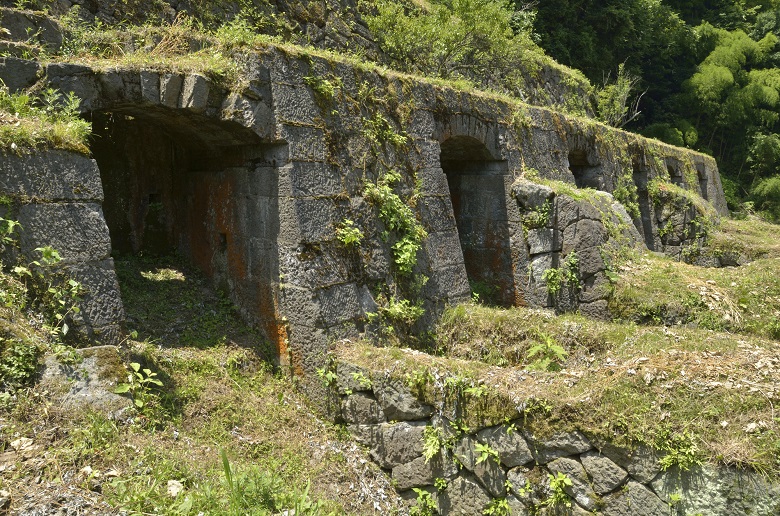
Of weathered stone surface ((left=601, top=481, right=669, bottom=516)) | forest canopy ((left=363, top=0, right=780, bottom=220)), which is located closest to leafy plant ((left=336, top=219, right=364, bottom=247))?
weathered stone surface ((left=601, top=481, right=669, bottom=516))

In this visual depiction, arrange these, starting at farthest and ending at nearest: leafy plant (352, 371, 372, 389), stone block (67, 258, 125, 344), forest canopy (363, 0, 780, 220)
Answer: forest canopy (363, 0, 780, 220)
leafy plant (352, 371, 372, 389)
stone block (67, 258, 125, 344)

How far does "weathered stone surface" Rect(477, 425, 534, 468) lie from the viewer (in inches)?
169

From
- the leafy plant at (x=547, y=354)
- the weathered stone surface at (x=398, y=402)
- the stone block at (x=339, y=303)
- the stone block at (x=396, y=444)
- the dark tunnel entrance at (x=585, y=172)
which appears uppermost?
the dark tunnel entrance at (x=585, y=172)

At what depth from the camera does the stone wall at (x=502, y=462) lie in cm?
366

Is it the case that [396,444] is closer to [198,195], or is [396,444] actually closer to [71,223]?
[71,223]

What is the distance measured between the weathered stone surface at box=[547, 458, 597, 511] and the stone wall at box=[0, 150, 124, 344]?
3470 millimetres

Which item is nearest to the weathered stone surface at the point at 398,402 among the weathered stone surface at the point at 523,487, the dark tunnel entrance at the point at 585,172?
the weathered stone surface at the point at 523,487

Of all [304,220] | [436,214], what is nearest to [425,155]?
[436,214]

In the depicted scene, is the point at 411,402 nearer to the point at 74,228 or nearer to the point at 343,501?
the point at 343,501

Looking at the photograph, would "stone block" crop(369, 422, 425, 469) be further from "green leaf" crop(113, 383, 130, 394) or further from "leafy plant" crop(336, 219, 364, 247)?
"green leaf" crop(113, 383, 130, 394)

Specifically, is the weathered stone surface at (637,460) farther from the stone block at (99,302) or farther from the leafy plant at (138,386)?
the stone block at (99,302)

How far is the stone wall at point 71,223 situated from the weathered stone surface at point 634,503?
3.82 meters

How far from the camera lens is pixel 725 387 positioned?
3.98 m

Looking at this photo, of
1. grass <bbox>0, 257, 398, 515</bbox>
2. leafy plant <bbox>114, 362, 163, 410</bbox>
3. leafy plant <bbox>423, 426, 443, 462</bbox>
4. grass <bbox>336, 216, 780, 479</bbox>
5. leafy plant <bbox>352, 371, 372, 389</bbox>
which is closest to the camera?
grass <bbox>0, 257, 398, 515</bbox>
